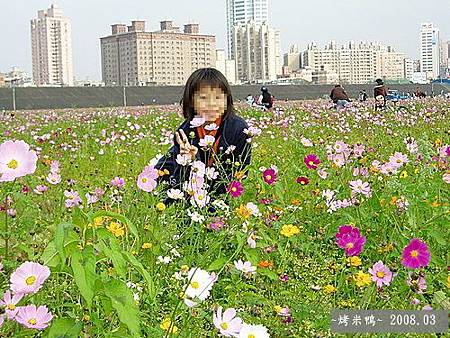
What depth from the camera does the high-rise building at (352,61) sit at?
80.6 m

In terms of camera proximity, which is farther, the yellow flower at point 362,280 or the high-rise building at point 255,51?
the high-rise building at point 255,51

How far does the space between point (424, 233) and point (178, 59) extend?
5381 centimetres

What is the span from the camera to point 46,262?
1191mm

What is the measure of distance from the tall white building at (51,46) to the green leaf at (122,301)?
62.7 metres

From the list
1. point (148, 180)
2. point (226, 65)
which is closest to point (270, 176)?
point (148, 180)

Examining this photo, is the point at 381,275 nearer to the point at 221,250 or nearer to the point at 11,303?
the point at 11,303

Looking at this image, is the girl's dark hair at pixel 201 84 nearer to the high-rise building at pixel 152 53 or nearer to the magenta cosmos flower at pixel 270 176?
the magenta cosmos flower at pixel 270 176

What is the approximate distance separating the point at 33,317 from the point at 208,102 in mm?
2266

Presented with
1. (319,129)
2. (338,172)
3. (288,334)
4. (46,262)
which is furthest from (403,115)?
(46,262)

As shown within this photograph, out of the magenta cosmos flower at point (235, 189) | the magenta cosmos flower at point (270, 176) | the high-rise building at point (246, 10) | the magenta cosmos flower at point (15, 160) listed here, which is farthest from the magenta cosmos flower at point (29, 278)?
the high-rise building at point (246, 10)

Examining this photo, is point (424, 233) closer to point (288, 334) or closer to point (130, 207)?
point (288, 334)

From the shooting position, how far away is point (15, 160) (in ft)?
4.35

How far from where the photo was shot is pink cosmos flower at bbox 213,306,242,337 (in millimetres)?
1213

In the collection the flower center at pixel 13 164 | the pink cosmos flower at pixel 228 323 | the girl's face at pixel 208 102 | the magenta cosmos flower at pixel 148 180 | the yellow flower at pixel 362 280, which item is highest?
the girl's face at pixel 208 102
